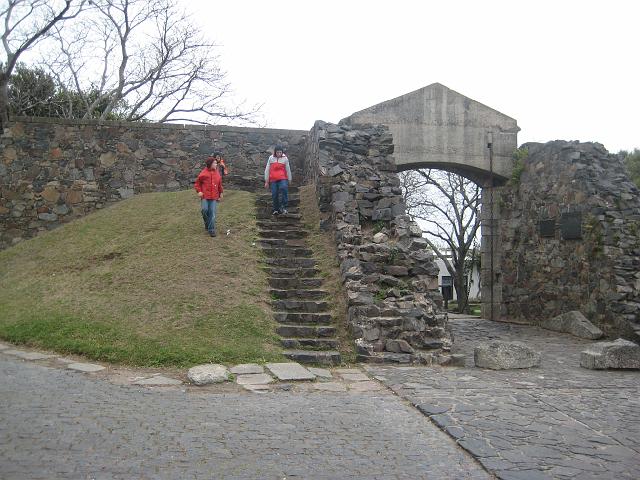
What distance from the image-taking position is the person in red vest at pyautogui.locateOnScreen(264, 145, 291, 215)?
37.7 feet

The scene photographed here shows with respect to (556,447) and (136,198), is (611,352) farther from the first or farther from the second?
(136,198)

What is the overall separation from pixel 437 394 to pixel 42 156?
11610 mm

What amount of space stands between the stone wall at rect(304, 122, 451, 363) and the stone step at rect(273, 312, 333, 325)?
1.29ft

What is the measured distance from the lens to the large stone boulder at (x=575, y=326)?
10680mm

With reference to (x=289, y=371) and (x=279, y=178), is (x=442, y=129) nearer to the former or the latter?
(x=279, y=178)

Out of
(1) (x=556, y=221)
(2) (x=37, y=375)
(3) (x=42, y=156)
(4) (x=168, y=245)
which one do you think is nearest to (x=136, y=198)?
(3) (x=42, y=156)

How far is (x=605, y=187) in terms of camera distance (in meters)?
11.6

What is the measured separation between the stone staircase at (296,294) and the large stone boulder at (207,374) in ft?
3.53

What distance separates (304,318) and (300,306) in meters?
0.30

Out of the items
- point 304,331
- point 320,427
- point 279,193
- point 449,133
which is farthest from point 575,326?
point 320,427

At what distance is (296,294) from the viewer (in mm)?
8695

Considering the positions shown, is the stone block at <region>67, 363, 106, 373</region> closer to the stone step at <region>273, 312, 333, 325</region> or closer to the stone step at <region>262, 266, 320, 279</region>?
the stone step at <region>273, 312, 333, 325</region>

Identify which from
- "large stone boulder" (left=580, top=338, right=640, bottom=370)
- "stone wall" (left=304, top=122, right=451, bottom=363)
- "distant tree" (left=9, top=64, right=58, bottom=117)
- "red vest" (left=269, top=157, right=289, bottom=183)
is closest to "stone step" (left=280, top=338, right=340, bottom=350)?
"stone wall" (left=304, top=122, right=451, bottom=363)

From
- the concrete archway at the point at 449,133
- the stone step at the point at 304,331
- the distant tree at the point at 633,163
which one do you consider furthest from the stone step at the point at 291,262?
the distant tree at the point at 633,163
